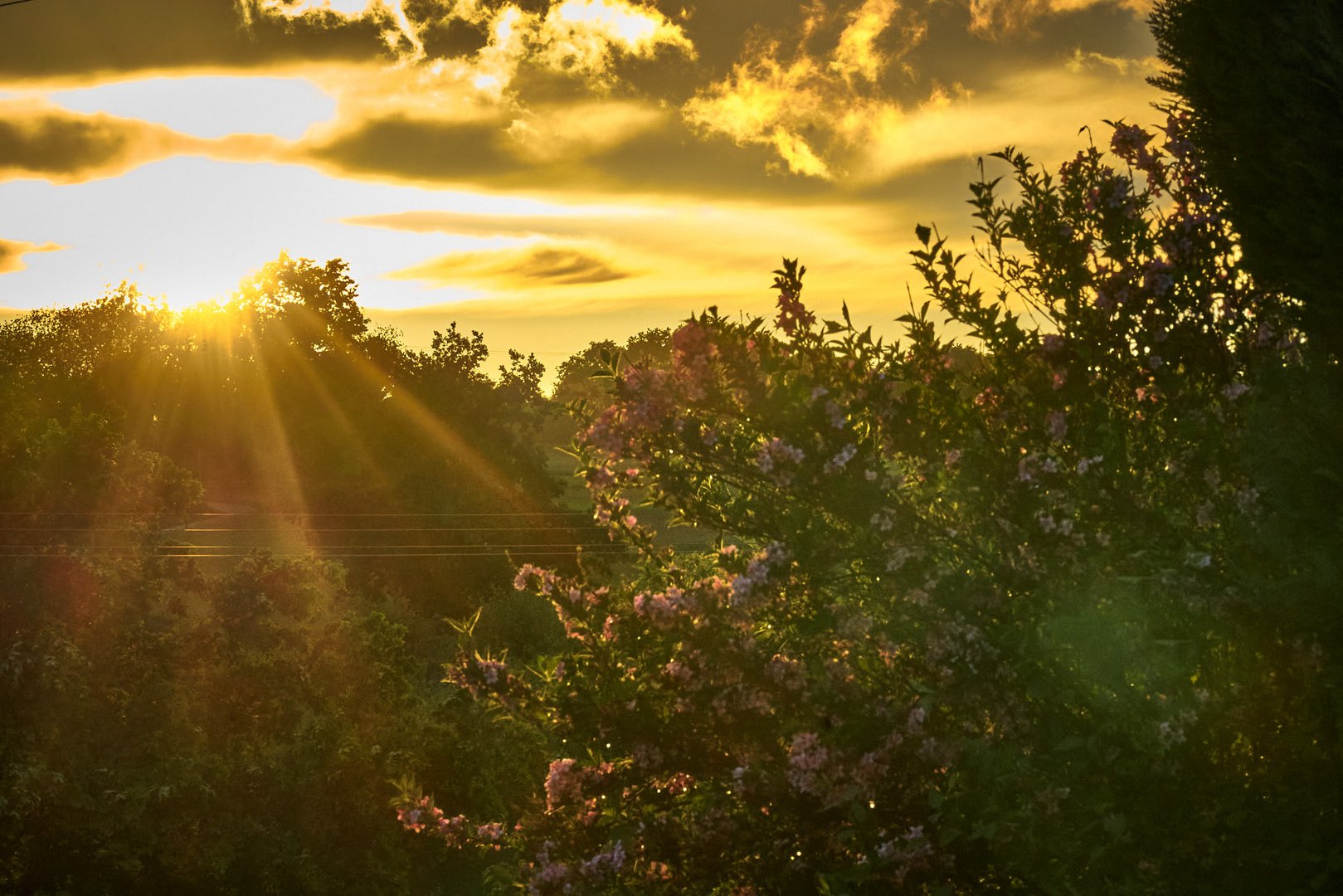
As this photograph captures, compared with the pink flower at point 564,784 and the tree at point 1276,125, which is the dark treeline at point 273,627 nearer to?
the pink flower at point 564,784

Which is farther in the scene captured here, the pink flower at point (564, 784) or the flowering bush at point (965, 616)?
the pink flower at point (564, 784)

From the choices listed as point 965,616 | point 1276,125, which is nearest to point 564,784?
point 965,616

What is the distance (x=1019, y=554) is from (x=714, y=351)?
1661 millimetres

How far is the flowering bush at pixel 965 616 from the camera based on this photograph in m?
4.62

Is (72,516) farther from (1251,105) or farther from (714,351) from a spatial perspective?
(1251,105)

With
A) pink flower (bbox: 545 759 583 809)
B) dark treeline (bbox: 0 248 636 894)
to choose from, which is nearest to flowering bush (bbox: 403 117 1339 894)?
pink flower (bbox: 545 759 583 809)

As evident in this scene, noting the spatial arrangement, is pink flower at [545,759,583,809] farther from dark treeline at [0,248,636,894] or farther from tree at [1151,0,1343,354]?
dark treeline at [0,248,636,894]

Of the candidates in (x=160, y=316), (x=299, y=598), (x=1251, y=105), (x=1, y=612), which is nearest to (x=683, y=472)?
(x=1251, y=105)

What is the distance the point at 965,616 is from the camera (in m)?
5.12

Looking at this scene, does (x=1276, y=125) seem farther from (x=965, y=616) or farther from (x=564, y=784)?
(x=564, y=784)

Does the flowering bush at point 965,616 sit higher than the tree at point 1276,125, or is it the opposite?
the tree at point 1276,125

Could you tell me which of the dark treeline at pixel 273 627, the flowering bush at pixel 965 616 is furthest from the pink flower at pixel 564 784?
the dark treeline at pixel 273 627

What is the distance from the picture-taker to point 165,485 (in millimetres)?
19719

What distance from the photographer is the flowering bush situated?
4.62m
